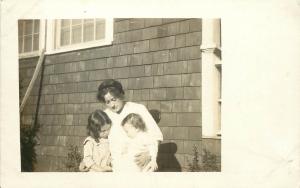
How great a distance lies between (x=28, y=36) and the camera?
1.65m

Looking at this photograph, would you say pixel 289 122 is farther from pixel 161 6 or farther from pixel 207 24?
pixel 161 6

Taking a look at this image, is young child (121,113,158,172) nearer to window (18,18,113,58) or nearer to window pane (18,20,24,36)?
window (18,18,113,58)

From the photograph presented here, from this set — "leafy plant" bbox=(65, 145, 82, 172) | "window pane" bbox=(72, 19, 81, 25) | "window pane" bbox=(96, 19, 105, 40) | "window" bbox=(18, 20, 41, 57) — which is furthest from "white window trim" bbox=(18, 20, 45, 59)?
"leafy plant" bbox=(65, 145, 82, 172)

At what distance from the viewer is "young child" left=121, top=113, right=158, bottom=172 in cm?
168

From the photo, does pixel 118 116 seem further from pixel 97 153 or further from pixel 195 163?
pixel 195 163

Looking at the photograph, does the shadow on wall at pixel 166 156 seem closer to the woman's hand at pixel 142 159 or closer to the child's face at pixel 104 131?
the woman's hand at pixel 142 159

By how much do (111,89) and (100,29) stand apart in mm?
289

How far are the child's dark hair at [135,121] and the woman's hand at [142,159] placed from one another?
0.11 meters

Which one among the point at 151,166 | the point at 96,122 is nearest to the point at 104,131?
the point at 96,122

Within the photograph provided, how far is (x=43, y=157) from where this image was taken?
173 centimetres

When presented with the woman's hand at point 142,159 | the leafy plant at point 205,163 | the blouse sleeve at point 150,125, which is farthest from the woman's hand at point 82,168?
the leafy plant at point 205,163

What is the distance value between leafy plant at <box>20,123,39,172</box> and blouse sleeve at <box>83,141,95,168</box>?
23 cm

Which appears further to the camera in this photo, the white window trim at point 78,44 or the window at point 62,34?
the white window trim at point 78,44

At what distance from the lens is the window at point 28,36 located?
5.34 feet
